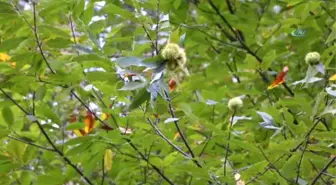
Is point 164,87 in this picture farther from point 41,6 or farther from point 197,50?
point 197,50

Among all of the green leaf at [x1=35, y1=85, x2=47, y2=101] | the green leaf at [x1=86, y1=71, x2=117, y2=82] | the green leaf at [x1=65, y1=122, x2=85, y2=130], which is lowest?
the green leaf at [x1=65, y1=122, x2=85, y2=130]

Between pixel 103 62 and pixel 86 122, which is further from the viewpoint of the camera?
pixel 86 122

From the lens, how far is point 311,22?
5.27 feet

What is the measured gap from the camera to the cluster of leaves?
41.7 inches

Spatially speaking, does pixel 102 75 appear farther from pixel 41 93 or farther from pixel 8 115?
pixel 8 115

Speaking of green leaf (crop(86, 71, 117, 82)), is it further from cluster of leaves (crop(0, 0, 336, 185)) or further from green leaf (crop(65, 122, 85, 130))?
green leaf (crop(65, 122, 85, 130))

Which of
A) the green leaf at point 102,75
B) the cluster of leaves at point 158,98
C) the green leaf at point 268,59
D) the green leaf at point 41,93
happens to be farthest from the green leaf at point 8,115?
the green leaf at point 268,59

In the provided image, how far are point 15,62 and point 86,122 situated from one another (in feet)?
0.83

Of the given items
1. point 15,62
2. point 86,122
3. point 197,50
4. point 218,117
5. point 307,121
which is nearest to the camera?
point 307,121

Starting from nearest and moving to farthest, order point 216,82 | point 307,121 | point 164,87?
point 164,87 → point 307,121 → point 216,82

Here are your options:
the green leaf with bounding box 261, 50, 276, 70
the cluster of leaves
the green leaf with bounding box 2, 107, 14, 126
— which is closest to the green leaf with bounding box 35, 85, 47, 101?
the cluster of leaves


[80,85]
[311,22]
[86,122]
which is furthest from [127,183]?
[311,22]

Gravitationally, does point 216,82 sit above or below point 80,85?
below

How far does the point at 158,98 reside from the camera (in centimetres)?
110
